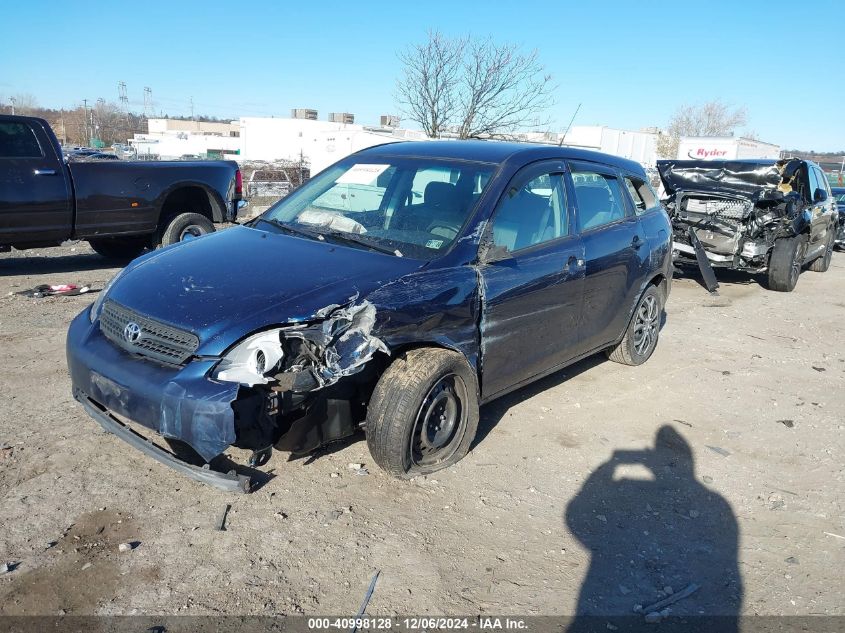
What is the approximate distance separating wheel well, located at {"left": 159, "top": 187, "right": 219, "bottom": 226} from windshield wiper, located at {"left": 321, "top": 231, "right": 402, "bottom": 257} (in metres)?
5.89

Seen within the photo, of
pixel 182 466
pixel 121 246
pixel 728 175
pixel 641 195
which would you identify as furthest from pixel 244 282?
pixel 728 175

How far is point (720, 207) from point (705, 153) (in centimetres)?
2927

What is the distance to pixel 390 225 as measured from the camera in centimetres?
414

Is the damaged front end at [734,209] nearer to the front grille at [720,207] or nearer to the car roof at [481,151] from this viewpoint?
the front grille at [720,207]

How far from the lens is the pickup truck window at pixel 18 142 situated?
7.67 metres

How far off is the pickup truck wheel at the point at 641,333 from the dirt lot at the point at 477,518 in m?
0.65

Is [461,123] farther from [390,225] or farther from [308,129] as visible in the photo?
[308,129]

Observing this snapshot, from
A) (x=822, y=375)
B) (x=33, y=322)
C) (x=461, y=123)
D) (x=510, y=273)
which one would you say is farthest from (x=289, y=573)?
(x=461, y=123)

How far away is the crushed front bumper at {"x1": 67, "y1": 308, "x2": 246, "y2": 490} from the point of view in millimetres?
2961

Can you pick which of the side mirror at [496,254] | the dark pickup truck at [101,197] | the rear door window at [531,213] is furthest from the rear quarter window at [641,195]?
the dark pickup truck at [101,197]

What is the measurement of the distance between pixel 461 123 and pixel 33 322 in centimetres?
1770

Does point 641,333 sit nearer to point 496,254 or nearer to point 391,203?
point 496,254

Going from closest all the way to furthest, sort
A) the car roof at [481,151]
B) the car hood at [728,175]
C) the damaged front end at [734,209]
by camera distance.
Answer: the car roof at [481,151] < the damaged front end at [734,209] < the car hood at [728,175]

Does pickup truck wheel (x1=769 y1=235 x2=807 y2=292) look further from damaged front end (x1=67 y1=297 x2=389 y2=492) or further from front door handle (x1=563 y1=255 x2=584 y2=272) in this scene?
damaged front end (x1=67 y1=297 x2=389 y2=492)
